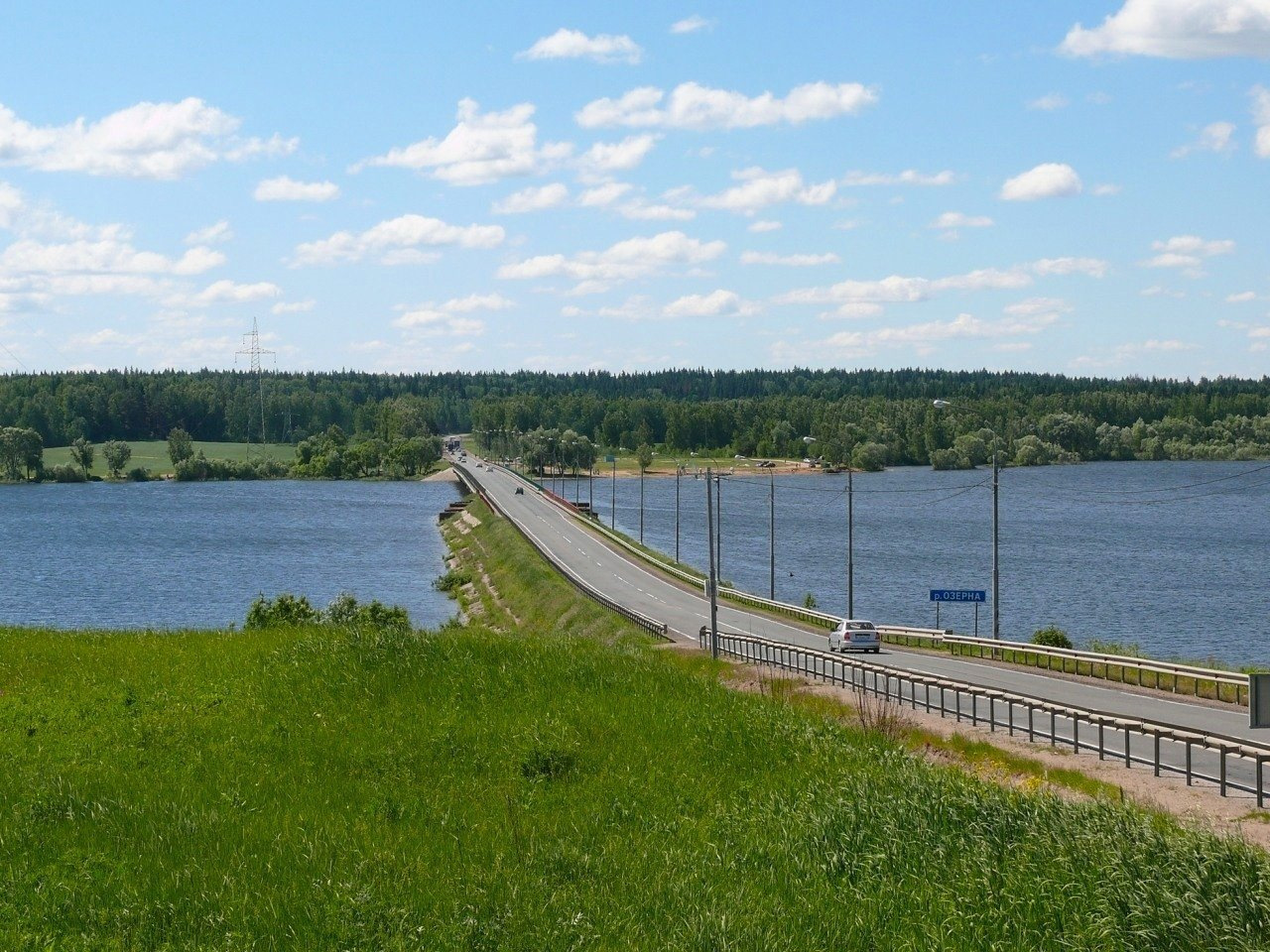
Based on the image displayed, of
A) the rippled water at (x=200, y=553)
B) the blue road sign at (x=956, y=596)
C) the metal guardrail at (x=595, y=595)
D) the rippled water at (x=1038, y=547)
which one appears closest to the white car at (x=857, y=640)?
the blue road sign at (x=956, y=596)

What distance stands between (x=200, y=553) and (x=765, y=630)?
60217mm

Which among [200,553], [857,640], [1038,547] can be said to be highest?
[857,640]

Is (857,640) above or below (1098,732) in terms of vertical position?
below

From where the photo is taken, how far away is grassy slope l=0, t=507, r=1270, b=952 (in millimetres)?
13102

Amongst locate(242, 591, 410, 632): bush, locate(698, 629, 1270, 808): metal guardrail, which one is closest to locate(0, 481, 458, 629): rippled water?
locate(242, 591, 410, 632): bush

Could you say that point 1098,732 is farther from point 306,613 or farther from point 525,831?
point 306,613

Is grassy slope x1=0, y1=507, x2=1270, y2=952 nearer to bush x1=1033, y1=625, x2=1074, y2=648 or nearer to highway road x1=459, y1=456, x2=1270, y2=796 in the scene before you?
highway road x1=459, y1=456, x2=1270, y2=796

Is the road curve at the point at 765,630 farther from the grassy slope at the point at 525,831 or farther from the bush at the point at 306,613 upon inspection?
the bush at the point at 306,613

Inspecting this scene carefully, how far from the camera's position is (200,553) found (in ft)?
337

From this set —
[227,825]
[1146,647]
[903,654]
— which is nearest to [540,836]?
[227,825]

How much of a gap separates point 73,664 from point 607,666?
32.9ft

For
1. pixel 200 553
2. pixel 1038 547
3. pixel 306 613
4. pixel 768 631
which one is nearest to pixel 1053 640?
pixel 768 631

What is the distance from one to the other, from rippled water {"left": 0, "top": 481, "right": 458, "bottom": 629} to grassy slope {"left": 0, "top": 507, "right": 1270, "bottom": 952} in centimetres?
4189

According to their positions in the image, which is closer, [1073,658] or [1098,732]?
[1098,732]
